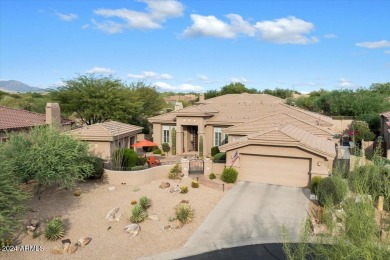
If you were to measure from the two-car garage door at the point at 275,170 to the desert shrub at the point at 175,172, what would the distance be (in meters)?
4.57

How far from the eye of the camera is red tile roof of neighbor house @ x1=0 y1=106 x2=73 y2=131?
2713 centimetres

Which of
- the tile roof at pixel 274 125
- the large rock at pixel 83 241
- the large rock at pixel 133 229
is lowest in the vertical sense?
the large rock at pixel 83 241

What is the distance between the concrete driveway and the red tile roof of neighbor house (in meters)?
18.9

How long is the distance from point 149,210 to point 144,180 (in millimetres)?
5102

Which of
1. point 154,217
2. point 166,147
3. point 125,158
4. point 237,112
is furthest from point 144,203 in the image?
point 237,112

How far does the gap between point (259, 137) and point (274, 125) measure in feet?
20.1

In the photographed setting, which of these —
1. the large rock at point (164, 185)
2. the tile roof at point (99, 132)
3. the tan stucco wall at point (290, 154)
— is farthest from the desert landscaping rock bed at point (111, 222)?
the tile roof at point (99, 132)

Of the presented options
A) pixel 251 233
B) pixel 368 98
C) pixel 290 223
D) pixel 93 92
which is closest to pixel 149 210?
pixel 251 233

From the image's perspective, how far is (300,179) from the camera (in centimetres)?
2261

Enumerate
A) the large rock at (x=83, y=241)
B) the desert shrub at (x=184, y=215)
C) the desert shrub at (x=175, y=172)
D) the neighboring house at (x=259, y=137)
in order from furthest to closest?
the desert shrub at (x=175, y=172), the neighboring house at (x=259, y=137), the desert shrub at (x=184, y=215), the large rock at (x=83, y=241)

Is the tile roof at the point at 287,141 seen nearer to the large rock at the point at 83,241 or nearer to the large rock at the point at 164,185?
the large rock at the point at 164,185

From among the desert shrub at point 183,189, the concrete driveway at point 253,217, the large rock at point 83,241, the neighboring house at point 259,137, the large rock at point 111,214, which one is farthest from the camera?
the neighboring house at point 259,137

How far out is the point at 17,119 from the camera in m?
29.3

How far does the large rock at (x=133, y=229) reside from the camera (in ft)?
51.3
